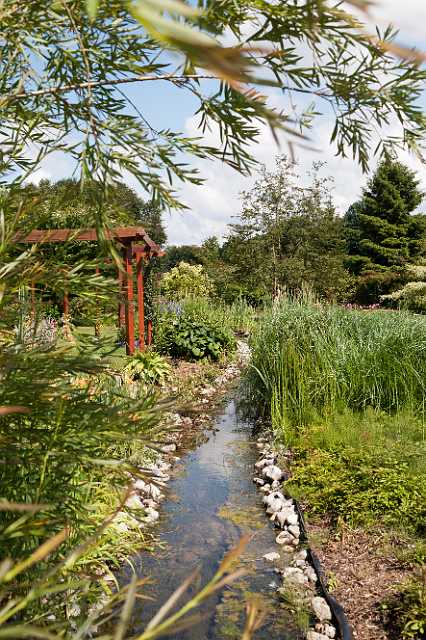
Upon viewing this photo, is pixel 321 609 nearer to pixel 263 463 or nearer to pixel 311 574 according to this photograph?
pixel 311 574

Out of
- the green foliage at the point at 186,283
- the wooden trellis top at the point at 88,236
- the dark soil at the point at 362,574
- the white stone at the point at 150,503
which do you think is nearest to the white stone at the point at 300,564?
the dark soil at the point at 362,574

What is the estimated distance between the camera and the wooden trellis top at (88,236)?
1.54 m

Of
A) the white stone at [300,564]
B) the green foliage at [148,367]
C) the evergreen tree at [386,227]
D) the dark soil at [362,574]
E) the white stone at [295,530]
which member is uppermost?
the evergreen tree at [386,227]

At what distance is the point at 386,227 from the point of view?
2819cm

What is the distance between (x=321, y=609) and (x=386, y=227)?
2682 cm

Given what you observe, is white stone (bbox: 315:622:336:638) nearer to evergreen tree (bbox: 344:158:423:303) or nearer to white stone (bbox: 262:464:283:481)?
white stone (bbox: 262:464:283:481)

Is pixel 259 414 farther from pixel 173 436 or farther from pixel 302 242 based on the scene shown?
pixel 302 242

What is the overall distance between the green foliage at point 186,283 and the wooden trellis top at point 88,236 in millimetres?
7860

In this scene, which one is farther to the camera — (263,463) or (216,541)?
(263,463)

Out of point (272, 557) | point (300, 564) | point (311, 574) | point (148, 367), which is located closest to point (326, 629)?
point (311, 574)

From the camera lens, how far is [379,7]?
49 centimetres

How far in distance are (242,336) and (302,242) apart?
17.8ft

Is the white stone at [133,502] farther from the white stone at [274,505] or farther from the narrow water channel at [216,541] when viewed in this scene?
the white stone at [274,505]

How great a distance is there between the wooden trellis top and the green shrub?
1.48 metres
